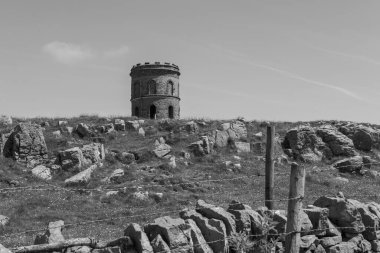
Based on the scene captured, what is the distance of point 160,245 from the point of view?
8.20m

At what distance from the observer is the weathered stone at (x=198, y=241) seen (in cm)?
859

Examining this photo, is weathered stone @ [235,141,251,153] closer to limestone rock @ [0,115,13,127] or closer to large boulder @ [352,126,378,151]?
large boulder @ [352,126,378,151]

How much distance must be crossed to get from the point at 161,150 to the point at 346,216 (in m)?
18.5

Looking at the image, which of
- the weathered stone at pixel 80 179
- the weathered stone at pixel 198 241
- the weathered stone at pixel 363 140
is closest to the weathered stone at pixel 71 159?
the weathered stone at pixel 80 179

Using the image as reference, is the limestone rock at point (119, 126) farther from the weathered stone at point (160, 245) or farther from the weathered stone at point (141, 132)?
the weathered stone at point (160, 245)

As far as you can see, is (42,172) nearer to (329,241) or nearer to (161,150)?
(161,150)

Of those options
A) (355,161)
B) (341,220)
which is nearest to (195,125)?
(355,161)

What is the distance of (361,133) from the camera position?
110 ft

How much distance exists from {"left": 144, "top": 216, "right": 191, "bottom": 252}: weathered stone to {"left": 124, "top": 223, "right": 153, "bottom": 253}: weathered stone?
269 mm

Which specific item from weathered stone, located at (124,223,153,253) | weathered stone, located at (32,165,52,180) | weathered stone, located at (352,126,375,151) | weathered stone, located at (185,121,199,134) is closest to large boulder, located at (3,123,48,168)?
weathered stone, located at (32,165,52,180)

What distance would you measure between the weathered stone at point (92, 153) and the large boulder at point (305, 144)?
46.3 ft

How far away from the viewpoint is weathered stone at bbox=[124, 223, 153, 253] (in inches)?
320

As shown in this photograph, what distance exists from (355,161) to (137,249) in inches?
954

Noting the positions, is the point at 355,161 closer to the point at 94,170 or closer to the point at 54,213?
the point at 94,170
